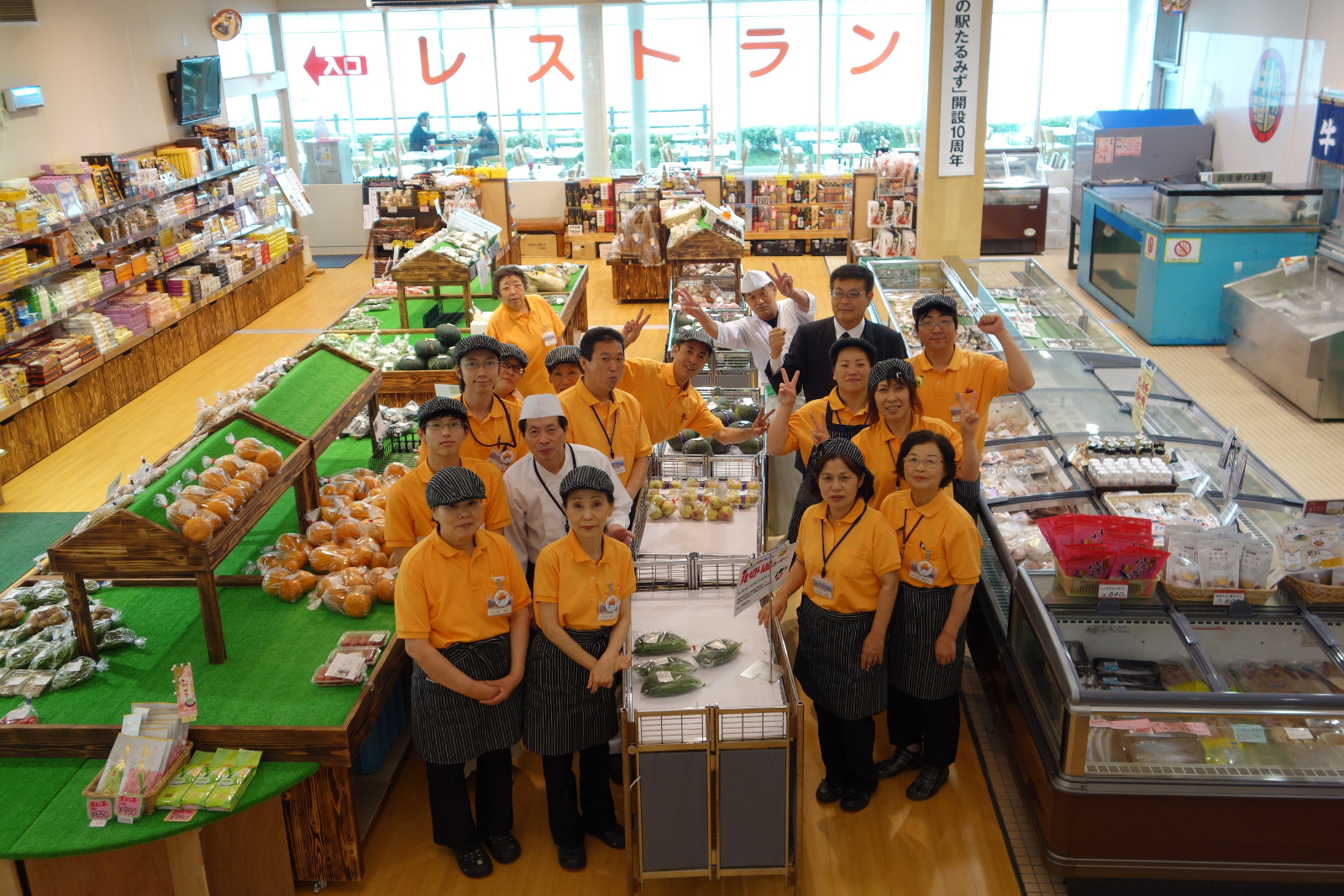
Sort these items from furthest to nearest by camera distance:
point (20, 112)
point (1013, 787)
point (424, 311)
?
1. point (424, 311)
2. point (20, 112)
3. point (1013, 787)

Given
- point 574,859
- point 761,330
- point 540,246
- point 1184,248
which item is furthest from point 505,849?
point 540,246

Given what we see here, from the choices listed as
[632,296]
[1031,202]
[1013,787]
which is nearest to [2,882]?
[1013,787]

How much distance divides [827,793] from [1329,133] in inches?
364

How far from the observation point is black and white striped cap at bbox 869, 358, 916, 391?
433cm

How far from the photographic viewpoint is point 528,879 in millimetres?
4207

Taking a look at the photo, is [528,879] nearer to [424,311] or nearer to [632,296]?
[424,311]

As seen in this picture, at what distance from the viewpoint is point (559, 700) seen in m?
4.09

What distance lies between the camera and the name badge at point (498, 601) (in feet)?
12.9

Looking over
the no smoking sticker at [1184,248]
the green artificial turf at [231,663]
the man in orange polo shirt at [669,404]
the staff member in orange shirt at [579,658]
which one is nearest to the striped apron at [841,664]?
the staff member in orange shirt at [579,658]

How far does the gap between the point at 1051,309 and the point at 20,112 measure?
29.7 ft

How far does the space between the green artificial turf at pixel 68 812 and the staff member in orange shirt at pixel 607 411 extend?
1.85m

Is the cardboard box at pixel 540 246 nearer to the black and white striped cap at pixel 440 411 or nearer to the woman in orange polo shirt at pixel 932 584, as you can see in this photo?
the black and white striped cap at pixel 440 411

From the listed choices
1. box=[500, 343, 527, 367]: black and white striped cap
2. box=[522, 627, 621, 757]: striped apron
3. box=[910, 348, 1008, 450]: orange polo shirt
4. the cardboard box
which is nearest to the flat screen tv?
the cardboard box

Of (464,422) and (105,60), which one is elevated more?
(105,60)
